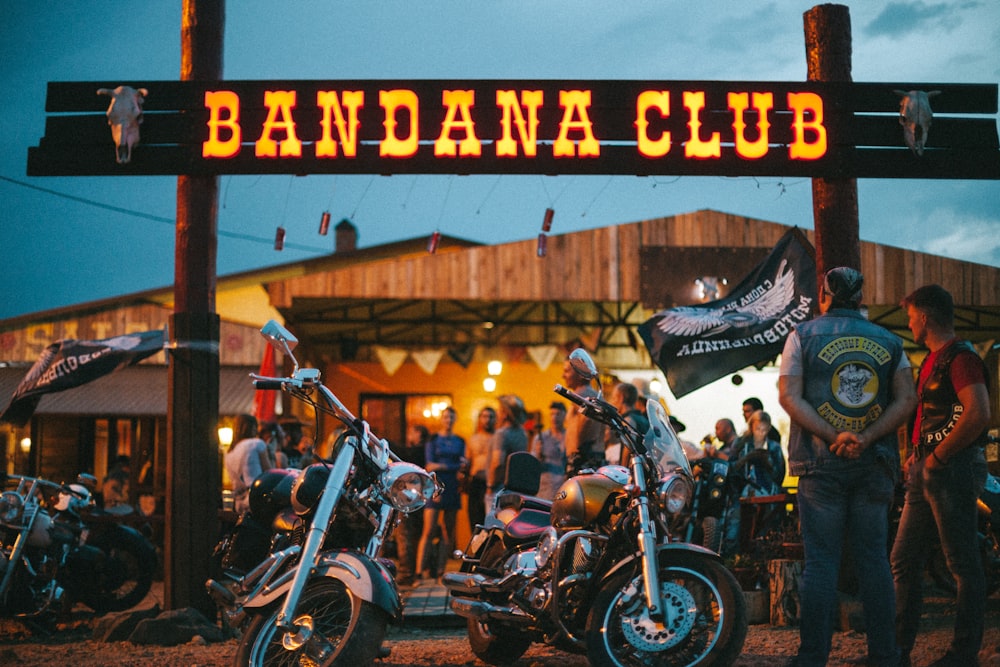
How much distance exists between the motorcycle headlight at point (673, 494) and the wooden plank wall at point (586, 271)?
9682mm

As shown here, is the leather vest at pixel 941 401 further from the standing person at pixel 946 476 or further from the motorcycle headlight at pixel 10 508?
the motorcycle headlight at pixel 10 508

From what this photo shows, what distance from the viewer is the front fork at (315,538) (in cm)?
443

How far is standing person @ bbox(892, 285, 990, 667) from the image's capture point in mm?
4895

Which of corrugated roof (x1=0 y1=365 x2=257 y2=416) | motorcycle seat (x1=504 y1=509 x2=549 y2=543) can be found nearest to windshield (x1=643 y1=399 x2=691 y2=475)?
motorcycle seat (x1=504 y1=509 x2=549 y2=543)

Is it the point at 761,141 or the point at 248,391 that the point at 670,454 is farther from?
the point at 248,391

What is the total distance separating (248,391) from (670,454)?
1375 cm

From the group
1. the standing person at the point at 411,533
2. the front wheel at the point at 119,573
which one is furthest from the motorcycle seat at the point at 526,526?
the standing person at the point at 411,533

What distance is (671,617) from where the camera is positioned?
4.69 meters

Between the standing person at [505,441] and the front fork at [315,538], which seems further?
the standing person at [505,441]

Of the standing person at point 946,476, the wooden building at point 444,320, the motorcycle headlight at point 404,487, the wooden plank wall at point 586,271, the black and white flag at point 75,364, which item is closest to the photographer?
the motorcycle headlight at point 404,487

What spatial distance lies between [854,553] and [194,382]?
4.82 metres

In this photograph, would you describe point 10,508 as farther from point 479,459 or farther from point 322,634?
point 479,459

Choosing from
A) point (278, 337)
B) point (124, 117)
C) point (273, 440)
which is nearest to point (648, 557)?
point (278, 337)

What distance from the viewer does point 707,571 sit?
15.4ft
